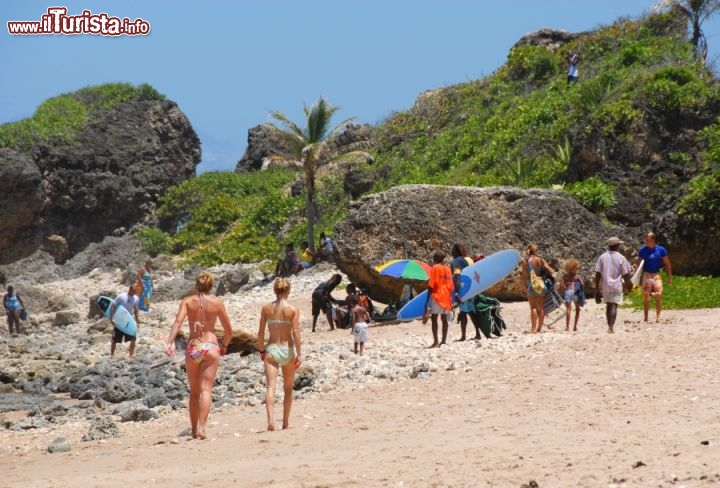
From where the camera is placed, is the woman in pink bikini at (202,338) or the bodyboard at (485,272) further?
the bodyboard at (485,272)

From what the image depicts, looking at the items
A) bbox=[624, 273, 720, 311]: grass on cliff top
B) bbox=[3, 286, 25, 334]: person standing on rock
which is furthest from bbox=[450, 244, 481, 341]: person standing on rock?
bbox=[3, 286, 25, 334]: person standing on rock

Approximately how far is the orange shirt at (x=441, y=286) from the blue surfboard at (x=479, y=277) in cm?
54

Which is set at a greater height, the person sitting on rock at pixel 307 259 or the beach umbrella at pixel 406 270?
the person sitting on rock at pixel 307 259

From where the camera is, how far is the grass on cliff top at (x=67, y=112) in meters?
45.2

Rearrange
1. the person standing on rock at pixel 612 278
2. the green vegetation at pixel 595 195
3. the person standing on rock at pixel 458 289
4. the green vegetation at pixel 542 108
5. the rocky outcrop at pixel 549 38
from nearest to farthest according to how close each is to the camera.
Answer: the person standing on rock at pixel 612 278, the person standing on rock at pixel 458 289, the green vegetation at pixel 595 195, the green vegetation at pixel 542 108, the rocky outcrop at pixel 549 38

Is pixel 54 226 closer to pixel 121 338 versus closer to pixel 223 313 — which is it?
pixel 121 338

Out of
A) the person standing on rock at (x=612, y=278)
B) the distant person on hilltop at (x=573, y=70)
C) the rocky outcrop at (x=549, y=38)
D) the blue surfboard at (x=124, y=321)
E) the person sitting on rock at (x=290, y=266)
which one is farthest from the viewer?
the rocky outcrop at (x=549, y=38)

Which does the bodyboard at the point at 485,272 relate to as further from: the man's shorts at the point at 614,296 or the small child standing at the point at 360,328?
the man's shorts at the point at 614,296

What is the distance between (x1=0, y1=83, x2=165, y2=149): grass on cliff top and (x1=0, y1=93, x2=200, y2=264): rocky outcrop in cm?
31

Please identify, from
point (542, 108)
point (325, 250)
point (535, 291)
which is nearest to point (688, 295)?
point (535, 291)

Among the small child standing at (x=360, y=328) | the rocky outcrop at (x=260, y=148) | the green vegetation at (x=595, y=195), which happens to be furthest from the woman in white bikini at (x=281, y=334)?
the rocky outcrop at (x=260, y=148)

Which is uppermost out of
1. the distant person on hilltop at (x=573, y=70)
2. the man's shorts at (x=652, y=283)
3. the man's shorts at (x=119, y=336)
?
the distant person on hilltop at (x=573, y=70)

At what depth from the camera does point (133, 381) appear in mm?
15414

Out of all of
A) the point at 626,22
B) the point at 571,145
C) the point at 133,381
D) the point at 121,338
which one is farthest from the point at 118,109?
the point at 133,381
